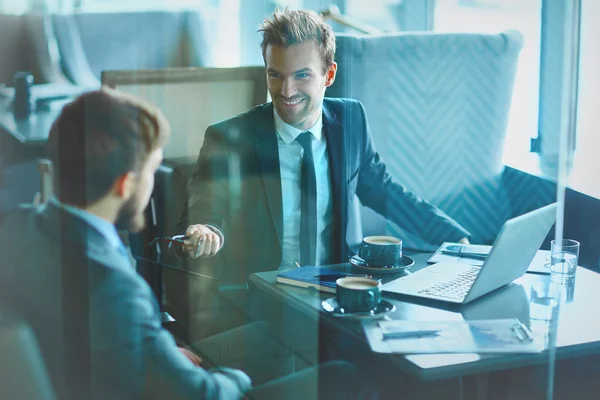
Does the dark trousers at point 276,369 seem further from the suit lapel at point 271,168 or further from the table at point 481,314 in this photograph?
the suit lapel at point 271,168

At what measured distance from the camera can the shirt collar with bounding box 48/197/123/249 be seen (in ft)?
3.10

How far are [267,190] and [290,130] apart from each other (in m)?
0.20

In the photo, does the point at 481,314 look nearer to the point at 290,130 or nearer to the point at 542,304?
the point at 542,304

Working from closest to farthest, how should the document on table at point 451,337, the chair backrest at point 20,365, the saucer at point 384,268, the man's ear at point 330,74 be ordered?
the chair backrest at point 20,365 < the document on table at point 451,337 < the saucer at point 384,268 < the man's ear at point 330,74

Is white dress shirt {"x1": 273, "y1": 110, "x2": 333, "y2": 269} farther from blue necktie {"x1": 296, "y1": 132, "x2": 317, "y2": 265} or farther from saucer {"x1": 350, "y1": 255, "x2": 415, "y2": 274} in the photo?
saucer {"x1": 350, "y1": 255, "x2": 415, "y2": 274}

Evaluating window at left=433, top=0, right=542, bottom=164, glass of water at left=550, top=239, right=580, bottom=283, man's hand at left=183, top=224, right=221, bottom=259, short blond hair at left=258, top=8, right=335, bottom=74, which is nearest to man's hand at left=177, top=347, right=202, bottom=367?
man's hand at left=183, top=224, right=221, bottom=259

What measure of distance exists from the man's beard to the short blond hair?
0.40 metres

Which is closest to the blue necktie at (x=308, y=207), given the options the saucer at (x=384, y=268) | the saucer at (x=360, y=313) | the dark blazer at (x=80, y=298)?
the saucer at (x=384, y=268)

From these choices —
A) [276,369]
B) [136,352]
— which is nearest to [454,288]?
[276,369]

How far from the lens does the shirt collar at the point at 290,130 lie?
5.03 feet

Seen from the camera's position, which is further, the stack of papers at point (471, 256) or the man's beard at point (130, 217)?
the stack of papers at point (471, 256)

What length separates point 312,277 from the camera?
131cm

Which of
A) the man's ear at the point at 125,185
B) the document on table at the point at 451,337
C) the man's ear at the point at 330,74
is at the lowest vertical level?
the document on table at the point at 451,337

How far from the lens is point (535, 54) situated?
1.93m
